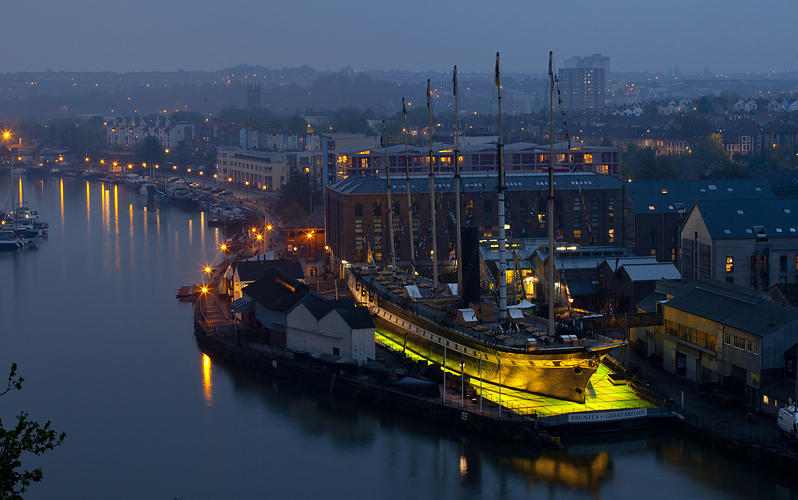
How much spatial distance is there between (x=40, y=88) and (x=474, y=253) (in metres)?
189

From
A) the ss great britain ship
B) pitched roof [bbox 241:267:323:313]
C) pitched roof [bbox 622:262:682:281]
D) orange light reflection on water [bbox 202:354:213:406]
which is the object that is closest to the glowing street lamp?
pitched roof [bbox 241:267:323:313]

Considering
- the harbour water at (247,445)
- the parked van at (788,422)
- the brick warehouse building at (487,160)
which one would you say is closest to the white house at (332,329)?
the harbour water at (247,445)

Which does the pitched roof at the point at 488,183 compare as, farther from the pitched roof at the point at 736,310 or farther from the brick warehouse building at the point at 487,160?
the pitched roof at the point at 736,310

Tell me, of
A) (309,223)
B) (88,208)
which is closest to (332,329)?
(309,223)

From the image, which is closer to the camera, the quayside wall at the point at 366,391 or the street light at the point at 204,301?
the quayside wall at the point at 366,391

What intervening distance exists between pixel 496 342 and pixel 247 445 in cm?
390

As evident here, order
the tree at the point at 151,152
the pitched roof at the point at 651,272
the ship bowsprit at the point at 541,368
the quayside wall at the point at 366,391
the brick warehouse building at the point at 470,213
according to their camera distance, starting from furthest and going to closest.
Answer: the tree at the point at 151,152
the brick warehouse building at the point at 470,213
the pitched roof at the point at 651,272
the ship bowsprit at the point at 541,368
the quayside wall at the point at 366,391

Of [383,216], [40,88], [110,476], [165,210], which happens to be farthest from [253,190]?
[40,88]

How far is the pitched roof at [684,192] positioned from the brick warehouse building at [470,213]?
124 cm

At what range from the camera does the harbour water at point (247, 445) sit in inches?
465

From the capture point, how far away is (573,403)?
13.5 m

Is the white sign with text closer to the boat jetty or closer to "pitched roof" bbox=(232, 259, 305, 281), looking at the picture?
the boat jetty

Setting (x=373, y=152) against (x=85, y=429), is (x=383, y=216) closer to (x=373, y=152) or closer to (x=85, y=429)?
(x=373, y=152)

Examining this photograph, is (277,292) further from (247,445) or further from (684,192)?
(684,192)
